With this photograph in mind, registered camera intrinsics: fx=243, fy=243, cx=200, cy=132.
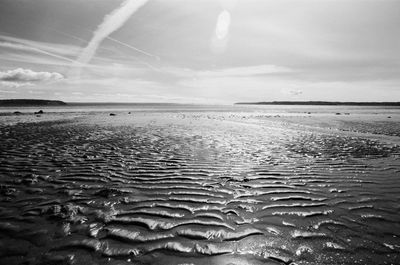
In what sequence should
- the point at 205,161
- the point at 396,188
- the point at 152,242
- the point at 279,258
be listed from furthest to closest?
the point at 205,161
the point at 396,188
the point at 152,242
the point at 279,258

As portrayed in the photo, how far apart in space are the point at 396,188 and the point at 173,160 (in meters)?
8.97

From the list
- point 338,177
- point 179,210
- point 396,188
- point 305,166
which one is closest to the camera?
point 179,210

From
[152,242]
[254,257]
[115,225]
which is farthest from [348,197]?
[115,225]

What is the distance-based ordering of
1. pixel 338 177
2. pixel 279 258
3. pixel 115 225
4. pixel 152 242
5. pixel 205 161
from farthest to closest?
pixel 205 161 → pixel 338 177 → pixel 115 225 → pixel 152 242 → pixel 279 258

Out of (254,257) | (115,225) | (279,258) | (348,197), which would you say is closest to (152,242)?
(115,225)

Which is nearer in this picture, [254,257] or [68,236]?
[254,257]

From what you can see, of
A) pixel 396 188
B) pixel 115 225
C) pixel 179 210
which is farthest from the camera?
pixel 396 188

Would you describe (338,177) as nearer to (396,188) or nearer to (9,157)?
(396,188)

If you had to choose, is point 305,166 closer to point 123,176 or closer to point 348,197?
point 348,197

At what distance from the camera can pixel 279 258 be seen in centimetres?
444

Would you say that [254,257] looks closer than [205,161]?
Yes

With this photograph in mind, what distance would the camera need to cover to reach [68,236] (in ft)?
16.7

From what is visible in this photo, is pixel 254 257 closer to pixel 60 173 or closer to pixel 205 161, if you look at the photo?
pixel 205 161

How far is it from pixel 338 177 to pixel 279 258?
6505 millimetres
